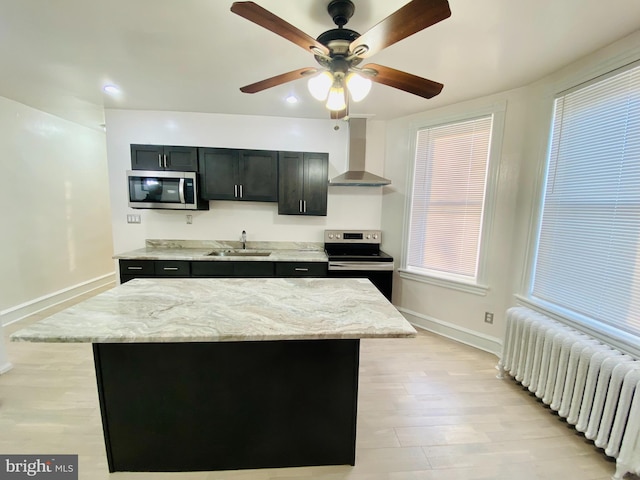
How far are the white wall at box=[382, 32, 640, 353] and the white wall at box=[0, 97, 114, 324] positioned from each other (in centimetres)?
453

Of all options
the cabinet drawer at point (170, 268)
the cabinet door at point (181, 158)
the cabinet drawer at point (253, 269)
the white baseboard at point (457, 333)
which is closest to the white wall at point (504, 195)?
the white baseboard at point (457, 333)

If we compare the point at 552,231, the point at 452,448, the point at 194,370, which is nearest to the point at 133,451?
the point at 194,370

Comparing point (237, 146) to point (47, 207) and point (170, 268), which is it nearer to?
point (170, 268)

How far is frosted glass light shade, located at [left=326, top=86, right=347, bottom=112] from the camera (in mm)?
1467

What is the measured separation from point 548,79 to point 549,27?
2.68 ft

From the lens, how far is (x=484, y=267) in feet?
9.12

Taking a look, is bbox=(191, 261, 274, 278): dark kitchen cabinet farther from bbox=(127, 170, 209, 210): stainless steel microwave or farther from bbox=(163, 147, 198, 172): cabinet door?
bbox=(163, 147, 198, 172): cabinet door

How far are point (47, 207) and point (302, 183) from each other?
348 cm

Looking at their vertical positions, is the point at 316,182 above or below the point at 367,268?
above

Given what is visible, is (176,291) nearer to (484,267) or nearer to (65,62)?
(65,62)

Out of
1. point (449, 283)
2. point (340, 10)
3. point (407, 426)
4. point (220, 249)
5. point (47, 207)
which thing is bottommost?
point (407, 426)

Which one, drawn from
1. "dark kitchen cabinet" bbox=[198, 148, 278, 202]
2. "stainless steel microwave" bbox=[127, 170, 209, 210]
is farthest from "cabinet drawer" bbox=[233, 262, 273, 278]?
"stainless steel microwave" bbox=[127, 170, 209, 210]

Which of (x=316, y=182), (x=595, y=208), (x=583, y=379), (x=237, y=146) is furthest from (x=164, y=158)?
(x=583, y=379)

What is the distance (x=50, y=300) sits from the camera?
140 inches
